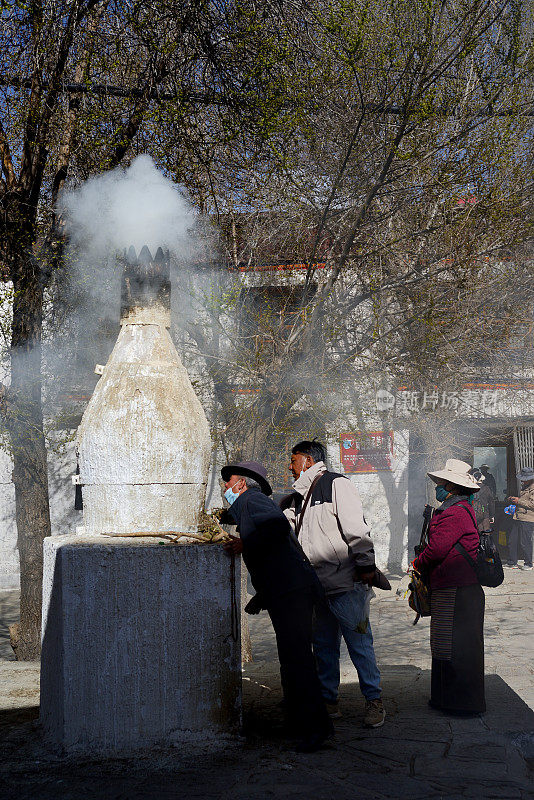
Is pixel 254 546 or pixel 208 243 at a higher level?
pixel 208 243

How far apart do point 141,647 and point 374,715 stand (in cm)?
136

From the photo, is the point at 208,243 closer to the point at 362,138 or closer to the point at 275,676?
the point at 362,138

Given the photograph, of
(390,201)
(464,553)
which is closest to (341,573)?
(464,553)

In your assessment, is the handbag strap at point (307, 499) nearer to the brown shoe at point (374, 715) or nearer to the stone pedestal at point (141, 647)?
the stone pedestal at point (141, 647)

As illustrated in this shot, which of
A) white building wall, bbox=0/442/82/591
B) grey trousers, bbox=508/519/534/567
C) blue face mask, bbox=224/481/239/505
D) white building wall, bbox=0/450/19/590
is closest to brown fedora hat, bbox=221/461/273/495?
blue face mask, bbox=224/481/239/505

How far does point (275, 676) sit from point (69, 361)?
5015 mm

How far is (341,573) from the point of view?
13.0 feet

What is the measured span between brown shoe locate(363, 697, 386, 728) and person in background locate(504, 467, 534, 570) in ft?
30.0

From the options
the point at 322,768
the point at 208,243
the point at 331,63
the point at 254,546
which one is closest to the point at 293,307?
the point at 208,243

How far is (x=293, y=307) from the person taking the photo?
8.53 meters

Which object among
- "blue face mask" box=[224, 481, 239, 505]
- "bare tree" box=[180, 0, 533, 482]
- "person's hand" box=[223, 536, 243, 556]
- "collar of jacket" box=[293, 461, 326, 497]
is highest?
"bare tree" box=[180, 0, 533, 482]

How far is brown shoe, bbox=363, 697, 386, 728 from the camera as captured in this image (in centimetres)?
395

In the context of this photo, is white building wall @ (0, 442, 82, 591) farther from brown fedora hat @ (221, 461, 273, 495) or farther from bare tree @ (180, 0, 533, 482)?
brown fedora hat @ (221, 461, 273, 495)

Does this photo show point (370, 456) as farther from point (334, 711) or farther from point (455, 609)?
point (334, 711)
